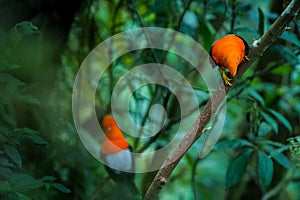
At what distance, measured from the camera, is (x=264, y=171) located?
1872mm

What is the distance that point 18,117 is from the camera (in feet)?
6.66

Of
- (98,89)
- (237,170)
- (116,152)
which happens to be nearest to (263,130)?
(237,170)

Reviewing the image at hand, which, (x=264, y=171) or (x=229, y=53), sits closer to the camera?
(x=229, y=53)

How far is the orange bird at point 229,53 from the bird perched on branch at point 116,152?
907 millimetres

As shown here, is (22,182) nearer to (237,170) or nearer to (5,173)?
(5,173)

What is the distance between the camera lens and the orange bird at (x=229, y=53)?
137cm

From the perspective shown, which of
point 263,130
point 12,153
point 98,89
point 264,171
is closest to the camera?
point 12,153

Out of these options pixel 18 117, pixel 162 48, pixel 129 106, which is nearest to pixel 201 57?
pixel 162 48

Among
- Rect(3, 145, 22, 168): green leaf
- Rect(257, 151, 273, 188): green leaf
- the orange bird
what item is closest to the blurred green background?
Rect(257, 151, 273, 188): green leaf

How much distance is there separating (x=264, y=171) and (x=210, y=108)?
660mm

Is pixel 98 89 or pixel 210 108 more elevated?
pixel 210 108

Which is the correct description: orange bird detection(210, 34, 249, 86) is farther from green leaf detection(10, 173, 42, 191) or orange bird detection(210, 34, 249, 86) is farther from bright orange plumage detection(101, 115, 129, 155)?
bright orange plumage detection(101, 115, 129, 155)

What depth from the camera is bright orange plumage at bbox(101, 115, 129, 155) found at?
7.50 feet

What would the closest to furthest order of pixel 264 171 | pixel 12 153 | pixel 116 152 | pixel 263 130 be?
pixel 12 153
pixel 264 171
pixel 263 130
pixel 116 152
